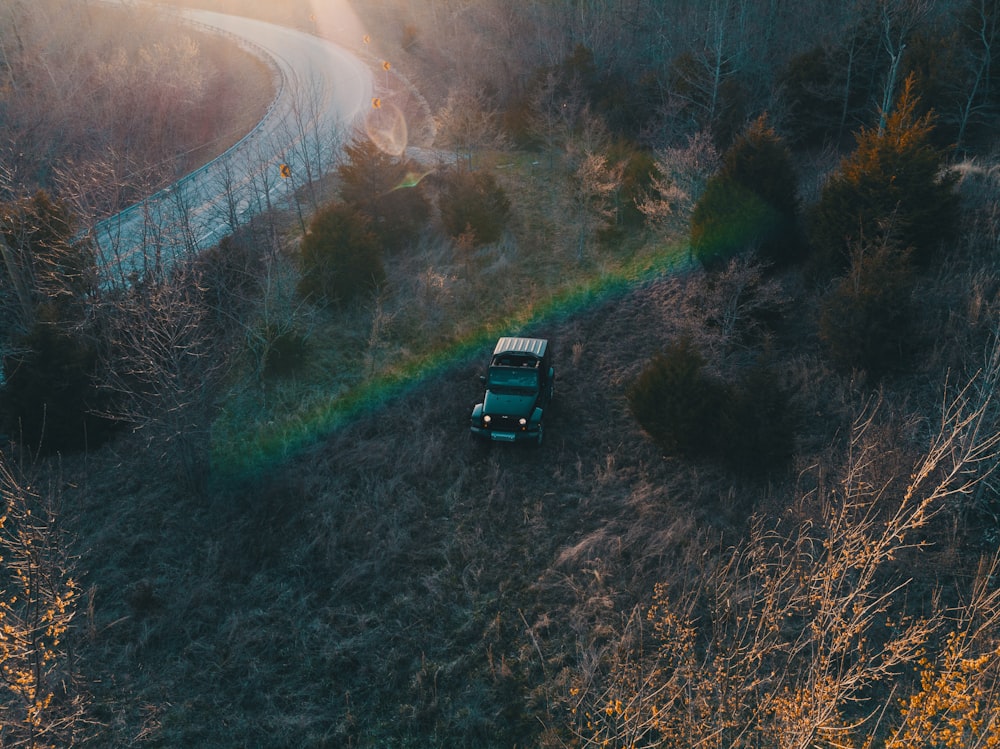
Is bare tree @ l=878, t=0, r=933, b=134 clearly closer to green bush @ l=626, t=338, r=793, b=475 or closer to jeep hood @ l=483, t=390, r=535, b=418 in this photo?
green bush @ l=626, t=338, r=793, b=475

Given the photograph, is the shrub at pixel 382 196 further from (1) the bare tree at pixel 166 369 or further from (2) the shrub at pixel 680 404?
(2) the shrub at pixel 680 404

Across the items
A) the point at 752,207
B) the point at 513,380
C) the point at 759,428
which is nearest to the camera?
the point at 759,428

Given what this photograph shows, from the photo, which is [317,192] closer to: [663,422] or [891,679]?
[663,422]

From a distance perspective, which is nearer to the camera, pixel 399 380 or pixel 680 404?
pixel 680 404

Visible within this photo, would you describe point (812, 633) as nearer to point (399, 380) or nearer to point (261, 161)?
point (399, 380)

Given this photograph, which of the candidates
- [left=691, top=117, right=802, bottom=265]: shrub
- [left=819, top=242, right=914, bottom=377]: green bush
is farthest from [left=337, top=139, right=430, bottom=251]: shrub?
[left=819, top=242, right=914, bottom=377]: green bush

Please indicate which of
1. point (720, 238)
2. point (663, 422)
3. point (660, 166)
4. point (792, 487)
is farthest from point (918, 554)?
point (660, 166)

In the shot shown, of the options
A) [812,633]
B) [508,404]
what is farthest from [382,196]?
[812,633]
